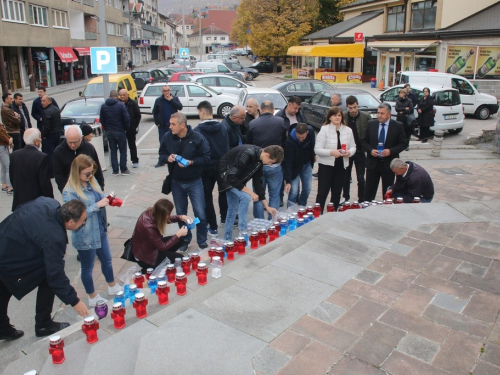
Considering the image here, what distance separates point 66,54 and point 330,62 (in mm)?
22292

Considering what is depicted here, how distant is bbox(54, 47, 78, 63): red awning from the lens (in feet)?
117

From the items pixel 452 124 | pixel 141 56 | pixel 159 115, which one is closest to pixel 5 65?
pixel 159 115

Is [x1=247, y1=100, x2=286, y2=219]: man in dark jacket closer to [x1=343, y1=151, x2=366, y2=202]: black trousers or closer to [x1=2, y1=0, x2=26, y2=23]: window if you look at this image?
[x1=343, y1=151, x2=366, y2=202]: black trousers

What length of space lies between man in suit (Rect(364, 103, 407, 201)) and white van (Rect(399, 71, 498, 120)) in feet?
38.9

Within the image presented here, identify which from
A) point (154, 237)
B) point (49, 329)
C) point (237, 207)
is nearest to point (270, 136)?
point (237, 207)

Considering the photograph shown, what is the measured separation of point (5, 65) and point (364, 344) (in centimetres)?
3324

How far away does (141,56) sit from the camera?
2916 inches

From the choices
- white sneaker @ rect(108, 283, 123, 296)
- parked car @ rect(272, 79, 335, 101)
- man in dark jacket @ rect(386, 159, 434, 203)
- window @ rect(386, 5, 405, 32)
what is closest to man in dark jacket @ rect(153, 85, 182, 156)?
man in dark jacket @ rect(386, 159, 434, 203)

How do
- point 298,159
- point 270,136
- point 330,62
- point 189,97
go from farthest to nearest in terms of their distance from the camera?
point 330,62, point 189,97, point 298,159, point 270,136

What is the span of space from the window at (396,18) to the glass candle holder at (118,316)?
3296 centimetres

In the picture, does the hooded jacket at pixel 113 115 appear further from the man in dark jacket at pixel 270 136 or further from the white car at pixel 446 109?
the white car at pixel 446 109

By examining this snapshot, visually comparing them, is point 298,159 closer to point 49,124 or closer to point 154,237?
point 154,237

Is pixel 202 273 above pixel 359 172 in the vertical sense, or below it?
below

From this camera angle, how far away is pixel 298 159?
686 centimetres
